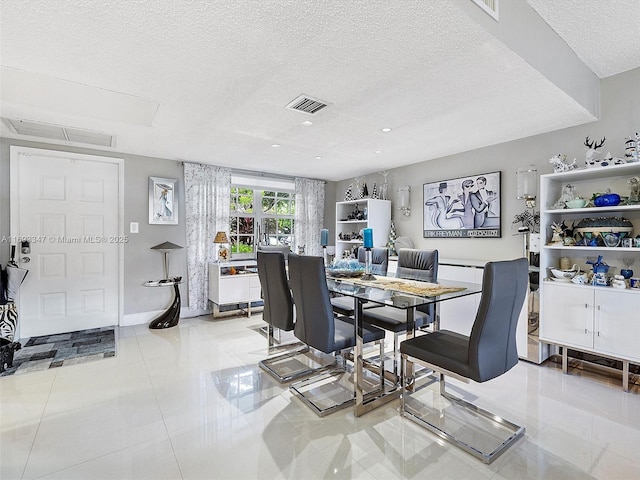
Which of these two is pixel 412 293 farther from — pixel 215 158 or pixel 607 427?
pixel 215 158

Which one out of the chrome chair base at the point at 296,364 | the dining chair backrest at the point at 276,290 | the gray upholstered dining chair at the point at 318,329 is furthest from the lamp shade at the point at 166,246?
the gray upholstered dining chair at the point at 318,329

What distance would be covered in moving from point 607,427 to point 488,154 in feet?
8.94

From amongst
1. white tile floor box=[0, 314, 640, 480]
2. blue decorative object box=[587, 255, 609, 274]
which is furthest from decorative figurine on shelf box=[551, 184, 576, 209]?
white tile floor box=[0, 314, 640, 480]

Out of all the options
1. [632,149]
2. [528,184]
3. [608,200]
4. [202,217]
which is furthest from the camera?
[202,217]

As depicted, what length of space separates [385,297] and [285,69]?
1569 millimetres

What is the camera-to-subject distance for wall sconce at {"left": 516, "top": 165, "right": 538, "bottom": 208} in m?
3.17

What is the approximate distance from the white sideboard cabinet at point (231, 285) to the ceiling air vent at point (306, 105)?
253cm

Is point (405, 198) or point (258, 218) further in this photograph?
point (258, 218)

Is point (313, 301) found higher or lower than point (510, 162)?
lower

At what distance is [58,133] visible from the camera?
328 centimetres

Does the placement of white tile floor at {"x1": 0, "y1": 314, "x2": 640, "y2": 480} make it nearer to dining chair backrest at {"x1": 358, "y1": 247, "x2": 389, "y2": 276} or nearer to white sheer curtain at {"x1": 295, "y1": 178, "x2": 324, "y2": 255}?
dining chair backrest at {"x1": 358, "y1": 247, "x2": 389, "y2": 276}

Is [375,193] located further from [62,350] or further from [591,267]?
[62,350]

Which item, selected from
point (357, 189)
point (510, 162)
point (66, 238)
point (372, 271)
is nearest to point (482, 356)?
point (372, 271)

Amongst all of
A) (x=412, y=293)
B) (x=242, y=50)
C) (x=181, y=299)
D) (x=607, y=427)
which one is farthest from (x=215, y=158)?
(x=607, y=427)
